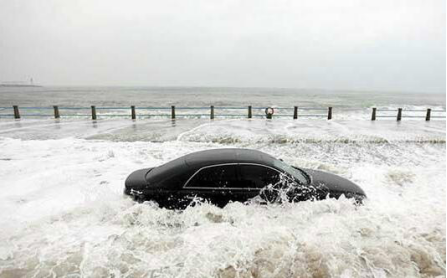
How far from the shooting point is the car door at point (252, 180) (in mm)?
4582

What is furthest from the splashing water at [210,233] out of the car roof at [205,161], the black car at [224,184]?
the car roof at [205,161]

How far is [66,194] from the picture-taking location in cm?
600

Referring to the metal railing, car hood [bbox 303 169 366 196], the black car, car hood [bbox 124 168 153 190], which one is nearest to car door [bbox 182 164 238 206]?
the black car

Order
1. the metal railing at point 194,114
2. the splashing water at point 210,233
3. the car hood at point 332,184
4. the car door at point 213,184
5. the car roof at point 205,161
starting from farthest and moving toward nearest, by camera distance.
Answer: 1. the metal railing at point 194,114
2. the car hood at point 332,184
3. the car roof at point 205,161
4. the car door at point 213,184
5. the splashing water at point 210,233

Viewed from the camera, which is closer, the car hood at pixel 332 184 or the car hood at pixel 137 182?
the car hood at pixel 137 182

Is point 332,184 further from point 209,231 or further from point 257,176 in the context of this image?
point 209,231

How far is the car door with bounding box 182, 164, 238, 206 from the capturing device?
4566mm

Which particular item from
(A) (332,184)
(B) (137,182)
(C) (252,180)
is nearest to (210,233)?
(C) (252,180)

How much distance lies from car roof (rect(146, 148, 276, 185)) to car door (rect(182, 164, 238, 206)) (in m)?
0.13

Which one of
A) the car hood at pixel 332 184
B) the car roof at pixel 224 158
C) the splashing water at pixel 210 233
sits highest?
the car roof at pixel 224 158

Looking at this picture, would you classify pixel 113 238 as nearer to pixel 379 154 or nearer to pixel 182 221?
pixel 182 221

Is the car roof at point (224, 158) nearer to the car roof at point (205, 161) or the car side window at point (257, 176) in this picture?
the car roof at point (205, 161)

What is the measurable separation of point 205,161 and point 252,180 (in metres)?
0.94

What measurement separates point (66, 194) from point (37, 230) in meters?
1.53
